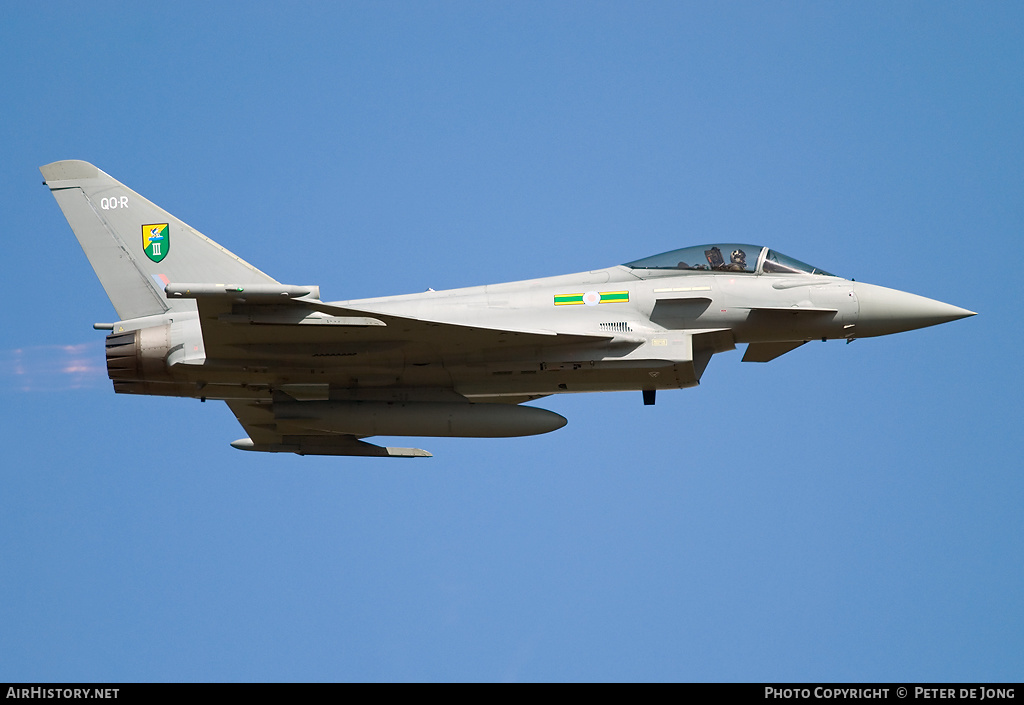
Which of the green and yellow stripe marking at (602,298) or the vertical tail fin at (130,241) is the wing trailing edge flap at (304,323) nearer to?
the green and yellow stripe marking at (602,298)

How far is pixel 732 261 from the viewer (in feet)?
Result: 56.6

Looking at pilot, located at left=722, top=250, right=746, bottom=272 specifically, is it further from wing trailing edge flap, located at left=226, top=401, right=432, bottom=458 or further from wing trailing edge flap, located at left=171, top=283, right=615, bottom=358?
wing trailing edge flap, located at left=226, top=401, right=432, bottom=458

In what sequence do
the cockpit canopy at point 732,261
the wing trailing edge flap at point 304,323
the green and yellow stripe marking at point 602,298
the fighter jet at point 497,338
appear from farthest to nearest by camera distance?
the cockpit canopy at point 732,261 → the green and yellow stripe marking at point 602,298 → the fighter jet at point 497,338 → the wing trailing edge flap at point 304,323

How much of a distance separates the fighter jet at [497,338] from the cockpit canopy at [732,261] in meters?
0.02

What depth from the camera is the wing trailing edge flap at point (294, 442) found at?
63.4 feet

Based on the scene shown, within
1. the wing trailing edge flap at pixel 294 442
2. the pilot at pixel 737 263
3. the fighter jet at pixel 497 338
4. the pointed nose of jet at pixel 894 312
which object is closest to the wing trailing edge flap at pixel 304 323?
the fighter jet at pixel 497 338

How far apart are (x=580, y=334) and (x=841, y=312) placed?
3.90 metres

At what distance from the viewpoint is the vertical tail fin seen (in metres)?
17.8

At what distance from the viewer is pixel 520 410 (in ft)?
55.7

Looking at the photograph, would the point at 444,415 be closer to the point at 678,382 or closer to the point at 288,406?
the point at 288,406

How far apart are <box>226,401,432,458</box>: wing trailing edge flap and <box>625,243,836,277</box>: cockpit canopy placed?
533 centimetres

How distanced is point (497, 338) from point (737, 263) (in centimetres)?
384
